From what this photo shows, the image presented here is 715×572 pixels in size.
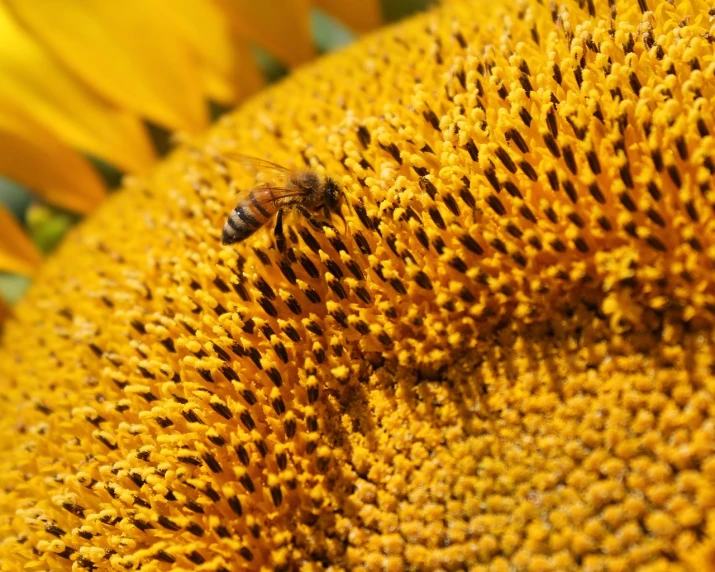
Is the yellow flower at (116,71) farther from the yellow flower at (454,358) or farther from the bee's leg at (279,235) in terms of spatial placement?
the bee's leg at (279,235)

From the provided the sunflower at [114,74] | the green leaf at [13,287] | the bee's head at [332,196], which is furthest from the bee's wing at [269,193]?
the green leaf at [13,287]

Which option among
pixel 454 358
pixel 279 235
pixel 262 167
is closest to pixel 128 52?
pixel 262 167

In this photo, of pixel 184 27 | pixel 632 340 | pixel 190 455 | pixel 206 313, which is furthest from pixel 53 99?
pixel 632 340

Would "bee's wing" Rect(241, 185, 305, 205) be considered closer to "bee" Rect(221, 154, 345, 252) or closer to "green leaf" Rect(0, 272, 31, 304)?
"bee" Rect(221, 154, 345, 252)

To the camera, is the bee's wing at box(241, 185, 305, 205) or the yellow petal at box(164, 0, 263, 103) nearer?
the bee's wing at box(241, 185, 305, 205)

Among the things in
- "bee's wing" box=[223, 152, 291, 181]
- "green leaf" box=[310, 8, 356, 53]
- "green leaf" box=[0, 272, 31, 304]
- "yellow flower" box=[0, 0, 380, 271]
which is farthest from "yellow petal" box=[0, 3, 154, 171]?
"bee's wing" box=[223, 152, 291, 181]
